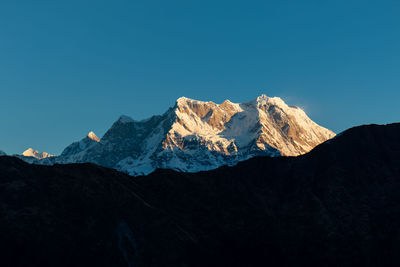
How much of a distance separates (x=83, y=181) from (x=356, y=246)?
74.8m

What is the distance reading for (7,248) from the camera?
116 m

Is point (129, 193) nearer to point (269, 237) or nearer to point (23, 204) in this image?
point (23, 204)

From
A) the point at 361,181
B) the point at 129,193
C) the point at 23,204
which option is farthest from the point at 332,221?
the point at 23,204

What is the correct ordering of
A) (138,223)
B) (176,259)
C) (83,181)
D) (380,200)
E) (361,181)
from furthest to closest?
1. (361,181)
2. (380,200)
3. (83,181)
4. (138,223)
5. (176,259)

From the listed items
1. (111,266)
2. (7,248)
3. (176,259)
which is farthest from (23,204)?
(176,259)

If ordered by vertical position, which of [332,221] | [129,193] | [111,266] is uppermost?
[129,193]

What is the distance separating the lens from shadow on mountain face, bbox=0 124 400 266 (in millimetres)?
125812

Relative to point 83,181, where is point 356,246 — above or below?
below

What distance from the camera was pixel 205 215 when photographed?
499 feet

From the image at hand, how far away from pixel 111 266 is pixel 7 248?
22.8 meters

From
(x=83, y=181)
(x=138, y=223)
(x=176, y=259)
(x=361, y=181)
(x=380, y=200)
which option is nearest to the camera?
(x=176, y=259)

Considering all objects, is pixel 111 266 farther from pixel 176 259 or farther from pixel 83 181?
pixel 83 181

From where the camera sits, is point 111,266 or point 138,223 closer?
point 111,266

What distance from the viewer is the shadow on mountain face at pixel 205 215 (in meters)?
126
